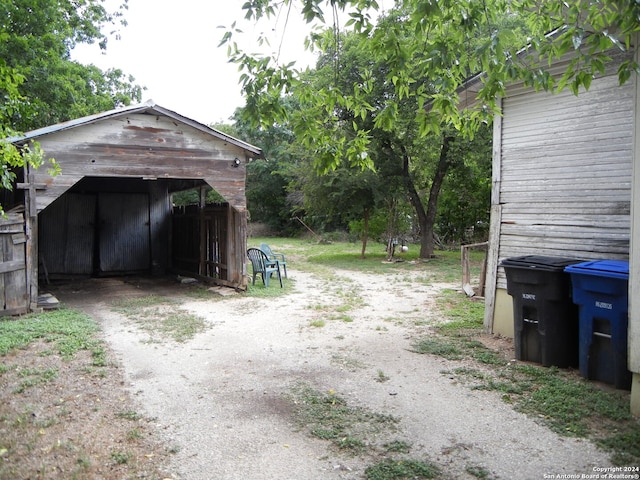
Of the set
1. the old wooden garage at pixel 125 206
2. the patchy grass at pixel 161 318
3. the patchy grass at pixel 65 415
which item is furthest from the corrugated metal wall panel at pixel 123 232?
the patchy grass at pixel 65 415

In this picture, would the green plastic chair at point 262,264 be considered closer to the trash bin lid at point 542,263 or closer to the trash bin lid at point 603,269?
the trash bin lid at point 542,263

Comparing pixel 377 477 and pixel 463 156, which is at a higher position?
pixel 463 156

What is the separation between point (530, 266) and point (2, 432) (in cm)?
504

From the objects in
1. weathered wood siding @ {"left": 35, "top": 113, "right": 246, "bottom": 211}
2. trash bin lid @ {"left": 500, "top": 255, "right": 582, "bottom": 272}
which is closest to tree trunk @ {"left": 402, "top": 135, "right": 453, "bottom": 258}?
weathered wood siding @ {"left": 35, "top": 113, "right": 246, "bottom": 211}

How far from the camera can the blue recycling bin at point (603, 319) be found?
4.36 meters

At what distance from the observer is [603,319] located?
4.51 m

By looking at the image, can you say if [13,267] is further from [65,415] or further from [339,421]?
[339,421]

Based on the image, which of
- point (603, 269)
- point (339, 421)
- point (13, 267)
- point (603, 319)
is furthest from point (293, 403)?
point (13, 267)

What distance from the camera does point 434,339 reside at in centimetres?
654

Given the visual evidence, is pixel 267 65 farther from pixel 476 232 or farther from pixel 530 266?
pixel 476 232

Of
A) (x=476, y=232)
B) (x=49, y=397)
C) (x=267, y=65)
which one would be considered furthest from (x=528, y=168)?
(x=476, y=232)

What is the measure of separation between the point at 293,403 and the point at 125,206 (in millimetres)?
10883

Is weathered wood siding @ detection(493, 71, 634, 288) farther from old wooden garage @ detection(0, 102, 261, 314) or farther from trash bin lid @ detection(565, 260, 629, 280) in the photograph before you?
old wooden garage @ detection(0, 102, 261, 314)

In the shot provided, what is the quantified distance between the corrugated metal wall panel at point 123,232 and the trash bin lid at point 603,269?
1175cm
